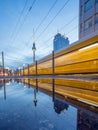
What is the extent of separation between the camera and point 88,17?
26.7m

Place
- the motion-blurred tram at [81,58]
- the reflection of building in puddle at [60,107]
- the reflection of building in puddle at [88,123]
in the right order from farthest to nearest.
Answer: the motion-blurred tram at [81,58]
the reflection of building in puddle at [60,107]
the reflection of building in puddle at [88,123]

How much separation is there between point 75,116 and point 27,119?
0.72m

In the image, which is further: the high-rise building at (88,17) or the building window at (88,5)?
the building window at (88,5)

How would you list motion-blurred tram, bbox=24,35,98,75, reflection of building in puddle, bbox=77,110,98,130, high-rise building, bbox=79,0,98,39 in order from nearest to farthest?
1. reflection of building in puddle, bbox=77,110,98,130
2. motion-blurred tram, bbox=24,35,98,75
3. high-rise building, bbox=79,0,98,39

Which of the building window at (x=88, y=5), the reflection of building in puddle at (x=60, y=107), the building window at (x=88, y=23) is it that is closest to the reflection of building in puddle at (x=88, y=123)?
the reflection of building in puddle at (x=60, y=107)

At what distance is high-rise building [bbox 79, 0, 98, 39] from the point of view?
25.0 meters

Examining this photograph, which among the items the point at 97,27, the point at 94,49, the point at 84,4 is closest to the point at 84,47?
the point at 94,49

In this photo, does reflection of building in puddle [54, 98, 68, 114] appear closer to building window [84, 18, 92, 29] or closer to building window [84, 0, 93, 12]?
building window [84, 18, 92, 29]

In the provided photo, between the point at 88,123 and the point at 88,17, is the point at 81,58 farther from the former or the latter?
the point at 88,17

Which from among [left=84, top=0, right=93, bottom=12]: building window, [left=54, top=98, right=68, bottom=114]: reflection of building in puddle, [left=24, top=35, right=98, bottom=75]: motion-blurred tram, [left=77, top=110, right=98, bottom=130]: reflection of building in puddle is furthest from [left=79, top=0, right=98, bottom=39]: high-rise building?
[left=77, top=110, right=98, bottom=130]: reflection of building in puddle

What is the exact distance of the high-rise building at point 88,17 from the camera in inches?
982

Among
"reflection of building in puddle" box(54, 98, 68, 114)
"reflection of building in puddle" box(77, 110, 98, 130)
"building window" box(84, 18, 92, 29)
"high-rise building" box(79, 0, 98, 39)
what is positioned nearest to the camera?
"reflection of building in puddle" box(77, 110, 98, 130)

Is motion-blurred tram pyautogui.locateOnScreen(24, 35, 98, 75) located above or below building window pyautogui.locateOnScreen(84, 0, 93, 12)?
below

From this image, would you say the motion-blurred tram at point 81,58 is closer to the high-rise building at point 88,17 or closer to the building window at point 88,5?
the high-rise building at point 88,17
